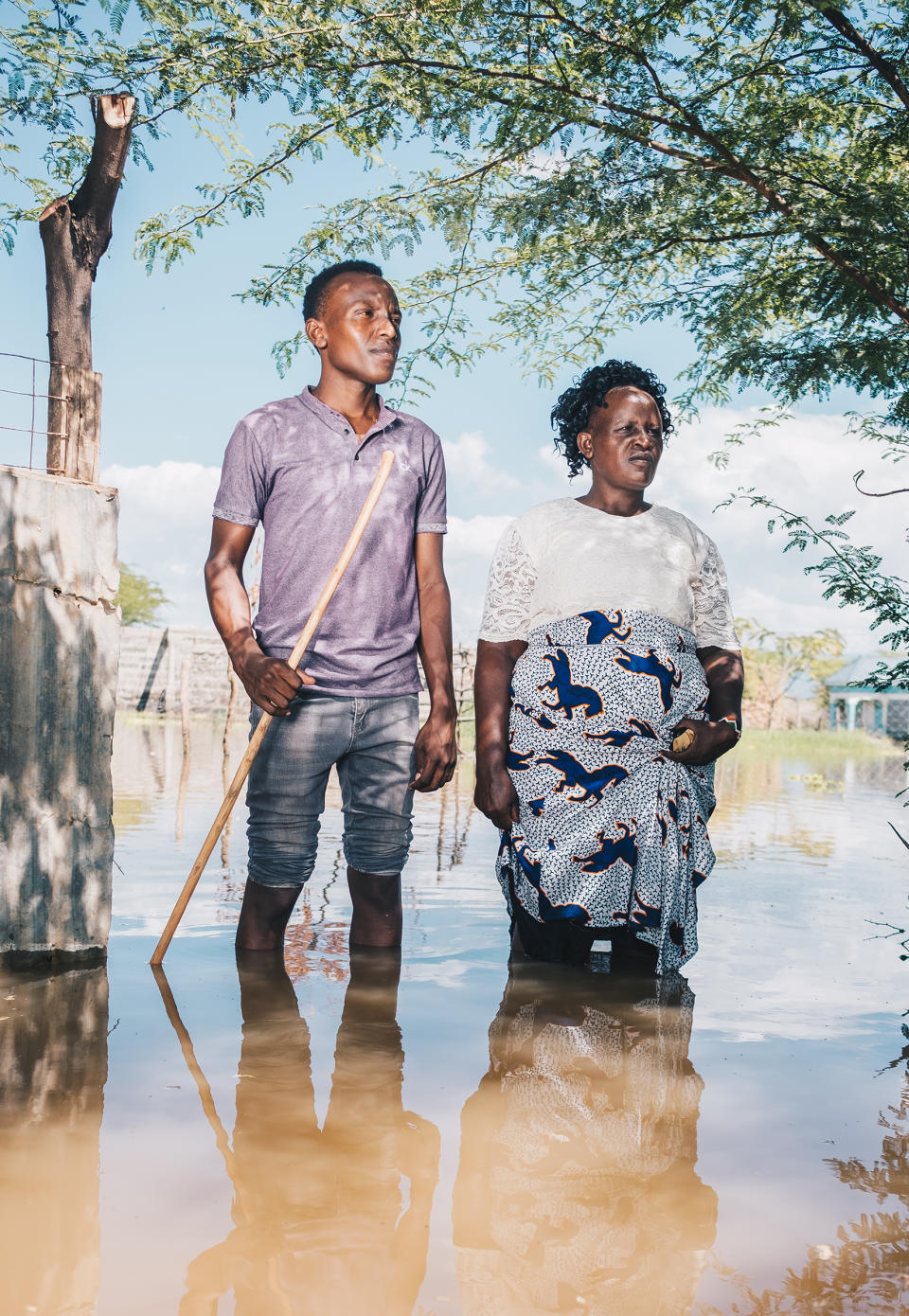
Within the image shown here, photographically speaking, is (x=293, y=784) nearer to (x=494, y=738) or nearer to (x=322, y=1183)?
(x=494, y=738)

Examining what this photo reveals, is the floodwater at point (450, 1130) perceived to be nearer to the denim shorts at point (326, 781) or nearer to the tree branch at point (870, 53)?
the denim shorts at point (326, 781)

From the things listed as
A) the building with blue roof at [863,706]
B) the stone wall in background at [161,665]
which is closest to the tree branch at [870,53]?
the stone wall in background at [161,665]

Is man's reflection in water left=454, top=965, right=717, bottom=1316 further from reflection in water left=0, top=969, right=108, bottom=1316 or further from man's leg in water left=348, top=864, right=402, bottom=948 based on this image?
reflection in water left=0, top=969, right=108, bottom=1316

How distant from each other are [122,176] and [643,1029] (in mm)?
4229

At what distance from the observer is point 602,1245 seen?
80.7 inches

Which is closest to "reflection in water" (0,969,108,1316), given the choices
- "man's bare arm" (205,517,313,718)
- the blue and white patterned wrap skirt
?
"man's bare arm" (205,517,313,718)

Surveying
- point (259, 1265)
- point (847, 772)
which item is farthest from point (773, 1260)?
point (847, 772)

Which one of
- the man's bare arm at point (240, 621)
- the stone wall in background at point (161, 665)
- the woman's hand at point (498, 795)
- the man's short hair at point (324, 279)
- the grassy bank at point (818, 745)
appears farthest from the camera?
the stone wall in background at point (161, 665)

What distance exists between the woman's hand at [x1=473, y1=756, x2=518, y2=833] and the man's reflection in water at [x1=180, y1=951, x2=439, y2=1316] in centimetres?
79

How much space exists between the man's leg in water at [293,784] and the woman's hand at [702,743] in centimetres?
101

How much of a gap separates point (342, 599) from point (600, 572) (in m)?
0.86

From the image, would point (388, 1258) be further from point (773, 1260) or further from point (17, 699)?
point (17, 699)

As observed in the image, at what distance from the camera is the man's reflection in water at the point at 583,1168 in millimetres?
1940

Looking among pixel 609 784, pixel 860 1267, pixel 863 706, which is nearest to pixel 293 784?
pixel 609 784
